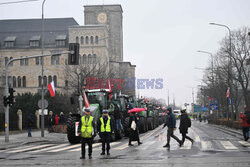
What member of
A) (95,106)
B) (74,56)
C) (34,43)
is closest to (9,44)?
(34,43)

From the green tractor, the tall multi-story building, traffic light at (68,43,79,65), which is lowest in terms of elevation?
the green tractor

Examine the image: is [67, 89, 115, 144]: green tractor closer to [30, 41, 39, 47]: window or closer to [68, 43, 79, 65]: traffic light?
[68, 43, 79, 65]: traffic light

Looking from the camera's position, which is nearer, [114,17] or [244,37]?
[244,37]

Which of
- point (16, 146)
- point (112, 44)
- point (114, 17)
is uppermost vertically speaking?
point (114, 17)

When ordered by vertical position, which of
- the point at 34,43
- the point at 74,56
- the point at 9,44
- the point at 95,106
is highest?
the point at 34,43

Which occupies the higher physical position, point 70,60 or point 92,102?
point 70,60

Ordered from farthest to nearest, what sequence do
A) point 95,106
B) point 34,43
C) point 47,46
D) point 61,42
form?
1. point 34,43
2. point 61,42
3. point 47,46
4. point 95,106

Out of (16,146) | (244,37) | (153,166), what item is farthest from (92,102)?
(244,37)

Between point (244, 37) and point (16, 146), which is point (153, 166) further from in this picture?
point (244, 37)

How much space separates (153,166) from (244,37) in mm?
39730

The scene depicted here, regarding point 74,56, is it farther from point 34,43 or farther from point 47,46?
point 34,43

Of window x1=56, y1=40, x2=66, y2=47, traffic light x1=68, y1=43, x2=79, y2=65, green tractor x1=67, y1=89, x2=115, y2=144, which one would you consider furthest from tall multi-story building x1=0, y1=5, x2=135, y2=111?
traffic light x1=68, y1=43, x2=79, y2=65

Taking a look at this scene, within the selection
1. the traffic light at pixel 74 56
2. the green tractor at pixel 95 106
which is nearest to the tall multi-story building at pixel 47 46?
the green tractor at pixel 95 106

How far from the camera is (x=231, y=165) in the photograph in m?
12.2
